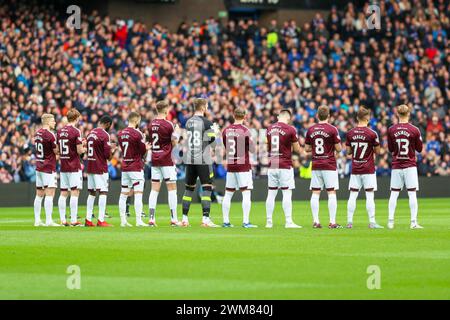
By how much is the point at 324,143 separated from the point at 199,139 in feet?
8.57

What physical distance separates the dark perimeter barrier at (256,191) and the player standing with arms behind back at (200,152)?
12830 mm

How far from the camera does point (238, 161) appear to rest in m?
22.4

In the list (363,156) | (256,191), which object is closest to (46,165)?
(363,156)

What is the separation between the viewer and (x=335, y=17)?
4672 centimetres

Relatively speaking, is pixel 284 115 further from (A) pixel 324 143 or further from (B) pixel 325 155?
(B) pixel 325 155

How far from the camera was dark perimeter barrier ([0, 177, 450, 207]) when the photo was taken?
34.7 metres

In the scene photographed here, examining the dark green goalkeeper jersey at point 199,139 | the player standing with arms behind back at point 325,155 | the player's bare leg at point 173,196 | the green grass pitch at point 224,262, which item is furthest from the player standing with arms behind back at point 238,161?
the player standing with arms behind back at point 325,155

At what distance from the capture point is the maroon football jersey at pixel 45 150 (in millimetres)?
23672

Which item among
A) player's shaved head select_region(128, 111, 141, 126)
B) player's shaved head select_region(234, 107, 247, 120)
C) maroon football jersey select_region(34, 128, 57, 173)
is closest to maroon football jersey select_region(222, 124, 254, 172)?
player's shaved head select_region(234, 107, 247, 120)

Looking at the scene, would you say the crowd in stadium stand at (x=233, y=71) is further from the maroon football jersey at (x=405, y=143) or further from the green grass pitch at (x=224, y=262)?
the maroon football jersey at (x=405, y=143)

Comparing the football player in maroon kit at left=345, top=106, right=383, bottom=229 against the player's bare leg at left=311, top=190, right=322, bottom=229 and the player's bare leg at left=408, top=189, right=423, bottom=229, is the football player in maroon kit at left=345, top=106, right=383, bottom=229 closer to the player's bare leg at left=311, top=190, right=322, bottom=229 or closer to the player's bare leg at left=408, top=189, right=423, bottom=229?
the player's bare leg at left=311, top=190, right=322, bottom=229

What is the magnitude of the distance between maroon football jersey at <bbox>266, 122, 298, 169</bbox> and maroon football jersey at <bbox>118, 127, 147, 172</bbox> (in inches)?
117

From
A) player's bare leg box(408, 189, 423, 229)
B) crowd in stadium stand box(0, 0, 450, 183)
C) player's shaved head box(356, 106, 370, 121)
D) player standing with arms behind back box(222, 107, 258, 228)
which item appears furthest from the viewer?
crowd in stadium stand box(0, 0, 450, 183)

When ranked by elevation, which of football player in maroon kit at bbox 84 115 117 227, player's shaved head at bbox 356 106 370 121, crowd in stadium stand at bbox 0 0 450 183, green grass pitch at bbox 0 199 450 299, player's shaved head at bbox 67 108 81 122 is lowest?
green grass pitch at bbox 0 199 450 299
